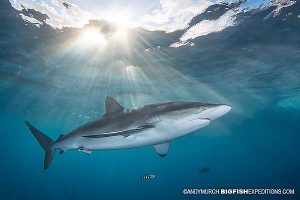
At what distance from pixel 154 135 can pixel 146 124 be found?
333 millimetres

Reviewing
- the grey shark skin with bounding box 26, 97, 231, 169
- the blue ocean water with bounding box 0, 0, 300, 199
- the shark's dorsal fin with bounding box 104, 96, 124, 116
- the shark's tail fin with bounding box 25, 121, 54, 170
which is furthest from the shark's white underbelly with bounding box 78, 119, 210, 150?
the blue ocean water with bounding box 0, 0, 300, 199

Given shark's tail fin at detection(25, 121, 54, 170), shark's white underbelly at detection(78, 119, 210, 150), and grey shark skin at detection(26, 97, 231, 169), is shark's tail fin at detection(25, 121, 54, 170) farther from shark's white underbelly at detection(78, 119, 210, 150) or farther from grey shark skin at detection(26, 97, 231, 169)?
shark's white underbelly at detection(78, 119, 210, 150)

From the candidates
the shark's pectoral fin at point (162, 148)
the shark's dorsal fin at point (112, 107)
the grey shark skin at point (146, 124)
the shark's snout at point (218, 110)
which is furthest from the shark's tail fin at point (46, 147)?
the shark's snout at point (218, 110)

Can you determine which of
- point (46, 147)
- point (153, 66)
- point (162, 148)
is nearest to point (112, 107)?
point (162, 148)

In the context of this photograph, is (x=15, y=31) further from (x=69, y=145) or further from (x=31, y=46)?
(x=69, y=145)

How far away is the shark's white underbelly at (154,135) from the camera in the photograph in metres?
4.45

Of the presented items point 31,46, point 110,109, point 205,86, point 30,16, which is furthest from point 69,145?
point 205,86

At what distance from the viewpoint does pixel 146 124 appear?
4586mm

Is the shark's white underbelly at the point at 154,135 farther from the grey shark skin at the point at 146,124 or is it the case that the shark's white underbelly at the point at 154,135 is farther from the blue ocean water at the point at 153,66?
the blue ocean water at the point at 153,66

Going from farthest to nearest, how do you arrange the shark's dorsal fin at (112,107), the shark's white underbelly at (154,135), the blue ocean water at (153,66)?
the blue ocean water at (153,66), the shark's dorsal fin at (112,107), the shark's white underbelly at (154,135)

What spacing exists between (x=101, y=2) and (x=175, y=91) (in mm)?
14622

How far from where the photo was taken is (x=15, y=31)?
13.3 meters

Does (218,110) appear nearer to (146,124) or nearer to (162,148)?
(146,124)

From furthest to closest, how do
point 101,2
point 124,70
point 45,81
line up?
point 45,81
point 124,70
point 101,2
